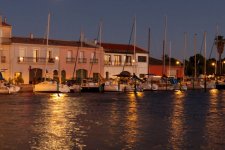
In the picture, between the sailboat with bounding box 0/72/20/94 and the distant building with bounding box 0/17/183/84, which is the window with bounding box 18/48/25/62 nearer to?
the distant building with bounding box 0/17/183/84

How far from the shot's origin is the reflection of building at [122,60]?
81.3 meters

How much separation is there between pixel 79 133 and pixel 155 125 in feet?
16.3

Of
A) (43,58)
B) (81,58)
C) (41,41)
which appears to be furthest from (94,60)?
(43,58)

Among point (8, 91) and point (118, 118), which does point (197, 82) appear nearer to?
point (8, 91)

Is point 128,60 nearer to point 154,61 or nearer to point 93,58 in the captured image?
point 93,58

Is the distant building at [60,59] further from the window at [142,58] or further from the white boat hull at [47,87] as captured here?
the white boat hull at [47,87]

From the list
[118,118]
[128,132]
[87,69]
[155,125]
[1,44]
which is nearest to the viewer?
Answer: [128,132]

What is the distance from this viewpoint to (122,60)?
83625 millimetres

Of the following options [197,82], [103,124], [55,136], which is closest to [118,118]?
[103,124]

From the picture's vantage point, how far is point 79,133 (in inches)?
786

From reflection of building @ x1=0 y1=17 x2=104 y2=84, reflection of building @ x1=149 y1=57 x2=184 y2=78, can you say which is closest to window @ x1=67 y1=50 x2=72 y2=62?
reflection of building @ x1=0 y1=17 x2=104 y2=84

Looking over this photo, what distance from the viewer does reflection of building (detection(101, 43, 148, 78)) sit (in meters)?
81.3

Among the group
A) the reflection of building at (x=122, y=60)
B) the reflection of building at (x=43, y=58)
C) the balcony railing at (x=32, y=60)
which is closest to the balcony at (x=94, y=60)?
the reflection of building at (x=43, y=58)

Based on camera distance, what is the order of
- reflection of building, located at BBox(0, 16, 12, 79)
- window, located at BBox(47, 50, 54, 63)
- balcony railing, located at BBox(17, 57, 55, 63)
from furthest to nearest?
window, located at BBox(47, 50, 54, 63)
balcony railing, located at BBox(17, 57, 55, 63)
reflection of building, located at BBox(0, 16, 12, 79)
